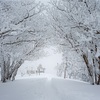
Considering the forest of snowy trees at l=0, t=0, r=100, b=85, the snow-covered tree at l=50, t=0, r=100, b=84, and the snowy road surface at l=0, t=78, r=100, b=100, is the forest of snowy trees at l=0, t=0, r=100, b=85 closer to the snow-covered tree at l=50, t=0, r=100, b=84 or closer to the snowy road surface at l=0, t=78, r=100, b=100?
the snow-covered tree at l=50, t=0, r=100, b=84

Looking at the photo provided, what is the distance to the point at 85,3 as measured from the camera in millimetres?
10125

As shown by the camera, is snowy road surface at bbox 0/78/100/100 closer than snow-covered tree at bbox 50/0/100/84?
Yes

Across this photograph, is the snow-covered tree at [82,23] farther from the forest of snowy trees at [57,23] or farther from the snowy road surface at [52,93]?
the snowy road surface at [52,93]

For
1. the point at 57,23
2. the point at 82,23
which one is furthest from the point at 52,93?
the point at 57,23

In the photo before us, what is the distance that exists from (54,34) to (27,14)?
4.17m

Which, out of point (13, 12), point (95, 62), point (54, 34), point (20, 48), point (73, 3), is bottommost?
point (95, 62)

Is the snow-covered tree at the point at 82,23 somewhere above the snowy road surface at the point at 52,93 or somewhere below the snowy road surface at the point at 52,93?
above

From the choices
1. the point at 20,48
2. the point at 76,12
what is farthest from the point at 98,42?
the point at 20,48

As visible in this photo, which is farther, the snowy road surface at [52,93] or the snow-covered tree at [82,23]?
the snow-covered tree at [82,23]

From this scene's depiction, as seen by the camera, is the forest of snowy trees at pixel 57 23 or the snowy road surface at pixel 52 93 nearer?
the snowy road surface at pixel 52 93

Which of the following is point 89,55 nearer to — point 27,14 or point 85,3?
point 85,3

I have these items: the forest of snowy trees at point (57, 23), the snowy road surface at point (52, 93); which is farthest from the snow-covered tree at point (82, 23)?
the snowy road surface at point (52, 93)

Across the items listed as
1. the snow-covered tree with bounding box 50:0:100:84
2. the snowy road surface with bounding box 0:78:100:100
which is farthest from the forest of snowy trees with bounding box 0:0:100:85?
the snowy road surface with bounding box 0:78:100:100

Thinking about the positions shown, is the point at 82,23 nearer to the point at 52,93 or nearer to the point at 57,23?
the point at 57,23
